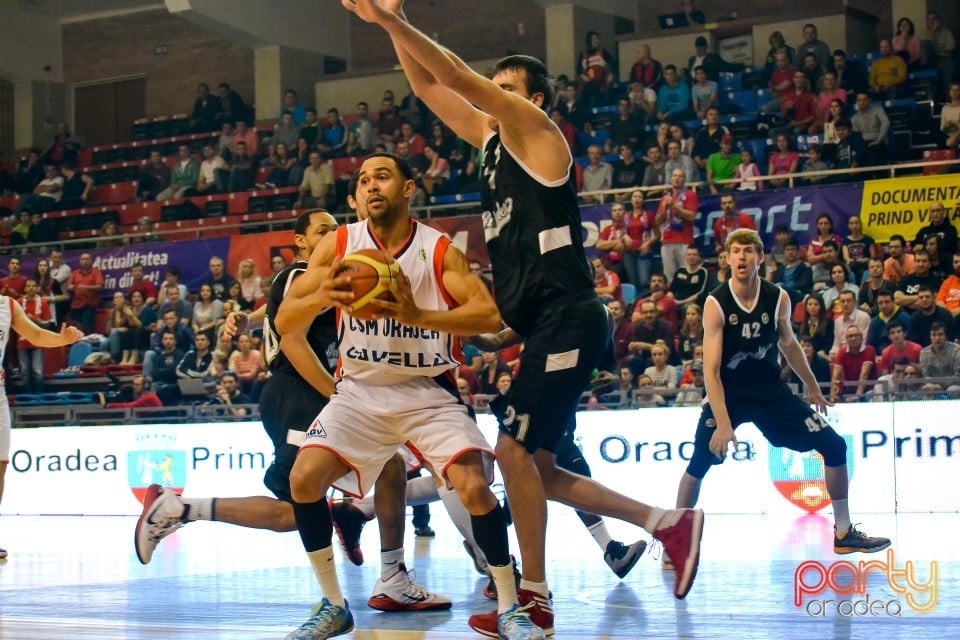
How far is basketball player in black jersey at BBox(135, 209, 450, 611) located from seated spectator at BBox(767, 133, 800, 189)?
1103 cm

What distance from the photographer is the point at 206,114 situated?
2566 centimetres

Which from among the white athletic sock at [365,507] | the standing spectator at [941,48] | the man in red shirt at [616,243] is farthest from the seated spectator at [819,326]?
the white athletic sock at [365,507]

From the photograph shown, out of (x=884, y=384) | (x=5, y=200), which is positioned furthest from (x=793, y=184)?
(x=5, y=200)

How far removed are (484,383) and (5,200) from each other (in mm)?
15562

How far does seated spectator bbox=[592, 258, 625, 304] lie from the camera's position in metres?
15.4

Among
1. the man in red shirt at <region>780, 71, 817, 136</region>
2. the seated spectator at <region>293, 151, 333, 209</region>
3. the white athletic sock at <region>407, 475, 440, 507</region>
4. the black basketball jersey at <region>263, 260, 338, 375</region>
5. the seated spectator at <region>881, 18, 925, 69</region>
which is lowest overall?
the white athletic sock at <region>407, 475, 440, 507</region>

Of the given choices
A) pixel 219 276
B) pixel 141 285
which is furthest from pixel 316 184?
pixel 141 285

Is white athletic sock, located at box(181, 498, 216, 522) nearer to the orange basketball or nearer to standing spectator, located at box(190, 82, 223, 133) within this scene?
the orange basketball

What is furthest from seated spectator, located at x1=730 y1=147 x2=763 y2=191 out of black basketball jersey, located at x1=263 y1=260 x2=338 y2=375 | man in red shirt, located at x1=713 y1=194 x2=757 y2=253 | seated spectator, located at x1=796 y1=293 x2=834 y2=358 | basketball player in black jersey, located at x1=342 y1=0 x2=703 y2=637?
basketball player in black jersey, located at x1=342 y1=0 x2=703 y2=637

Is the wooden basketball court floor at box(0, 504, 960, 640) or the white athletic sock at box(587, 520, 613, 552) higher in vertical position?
the white athletic sock at box(587, 520, 613, 552)

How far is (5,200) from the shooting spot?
25734mm

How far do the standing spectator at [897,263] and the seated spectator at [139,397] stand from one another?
8.99m

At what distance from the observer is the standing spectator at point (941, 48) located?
17906mm

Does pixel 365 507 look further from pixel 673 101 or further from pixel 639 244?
pixel 673 101
